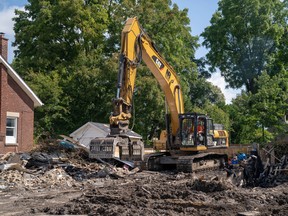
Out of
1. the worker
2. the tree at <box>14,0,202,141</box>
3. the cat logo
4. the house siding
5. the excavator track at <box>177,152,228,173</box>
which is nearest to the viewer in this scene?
→ the excavator track at <box>177,152,228,173</box>

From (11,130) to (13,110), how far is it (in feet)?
3.77

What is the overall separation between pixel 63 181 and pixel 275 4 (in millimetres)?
40506

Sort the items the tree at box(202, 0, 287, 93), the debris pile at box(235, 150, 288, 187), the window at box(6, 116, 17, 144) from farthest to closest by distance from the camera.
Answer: the tree at box(202, 0, 287, 93) → the window at box(6, 116, 17, 144) → the debris pile at box(235, 150, 288, 187)

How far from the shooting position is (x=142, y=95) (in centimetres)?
3556

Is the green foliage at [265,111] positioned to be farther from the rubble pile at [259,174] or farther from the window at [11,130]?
the window at [11,130]

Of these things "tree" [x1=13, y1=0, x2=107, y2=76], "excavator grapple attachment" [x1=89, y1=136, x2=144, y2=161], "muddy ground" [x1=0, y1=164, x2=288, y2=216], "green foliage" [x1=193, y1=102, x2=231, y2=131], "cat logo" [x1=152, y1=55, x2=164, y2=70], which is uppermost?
"tree" [x1=13, y1=0, x2=107, y2=76]

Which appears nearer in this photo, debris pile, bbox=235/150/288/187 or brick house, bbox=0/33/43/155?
debris pile, bbox=235/150/288/187

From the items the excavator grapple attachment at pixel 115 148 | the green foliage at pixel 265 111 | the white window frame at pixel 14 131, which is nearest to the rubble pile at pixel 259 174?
the excavator grapple attachment at pixel 115 148

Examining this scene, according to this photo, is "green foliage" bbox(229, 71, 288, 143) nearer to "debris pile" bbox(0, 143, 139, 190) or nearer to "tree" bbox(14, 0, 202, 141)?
"tree" bbox(14, 0, 202, 141)

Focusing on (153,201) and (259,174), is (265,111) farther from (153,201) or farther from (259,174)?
(153,201)

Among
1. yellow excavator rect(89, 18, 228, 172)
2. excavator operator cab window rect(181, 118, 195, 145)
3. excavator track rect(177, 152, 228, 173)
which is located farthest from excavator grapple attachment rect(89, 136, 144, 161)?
excavator operator cab window rect(181, 118, 195, 145)

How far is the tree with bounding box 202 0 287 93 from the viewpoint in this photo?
48.9 metres

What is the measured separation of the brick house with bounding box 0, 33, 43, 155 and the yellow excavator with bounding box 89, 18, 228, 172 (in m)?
8.40

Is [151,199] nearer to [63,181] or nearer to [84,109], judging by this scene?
[63,181]
